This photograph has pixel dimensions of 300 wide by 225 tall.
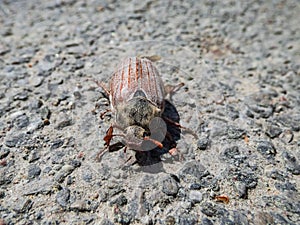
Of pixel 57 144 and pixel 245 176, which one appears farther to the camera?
pixel 57 144

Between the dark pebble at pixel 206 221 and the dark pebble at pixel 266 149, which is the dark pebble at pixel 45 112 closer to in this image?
the dark pebble at pixel 206 221

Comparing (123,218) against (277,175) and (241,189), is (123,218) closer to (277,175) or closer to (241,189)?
(241,189)

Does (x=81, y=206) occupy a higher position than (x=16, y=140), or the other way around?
(x=16, y=140)

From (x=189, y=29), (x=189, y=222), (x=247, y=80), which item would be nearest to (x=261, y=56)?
(x=247, y=80)

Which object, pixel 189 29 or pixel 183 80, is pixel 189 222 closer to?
pixel 183 80

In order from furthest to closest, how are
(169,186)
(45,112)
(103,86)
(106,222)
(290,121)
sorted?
(103,86)
(290,121)
(45,112)
(169,186)
(106,222)

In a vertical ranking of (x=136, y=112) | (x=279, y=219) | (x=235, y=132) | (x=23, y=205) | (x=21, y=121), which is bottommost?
(x=279, y=219)

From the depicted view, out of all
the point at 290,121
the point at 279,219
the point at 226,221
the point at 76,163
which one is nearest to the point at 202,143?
the point at 226,221

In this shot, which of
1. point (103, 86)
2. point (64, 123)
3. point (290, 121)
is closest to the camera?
point (64, 123)
